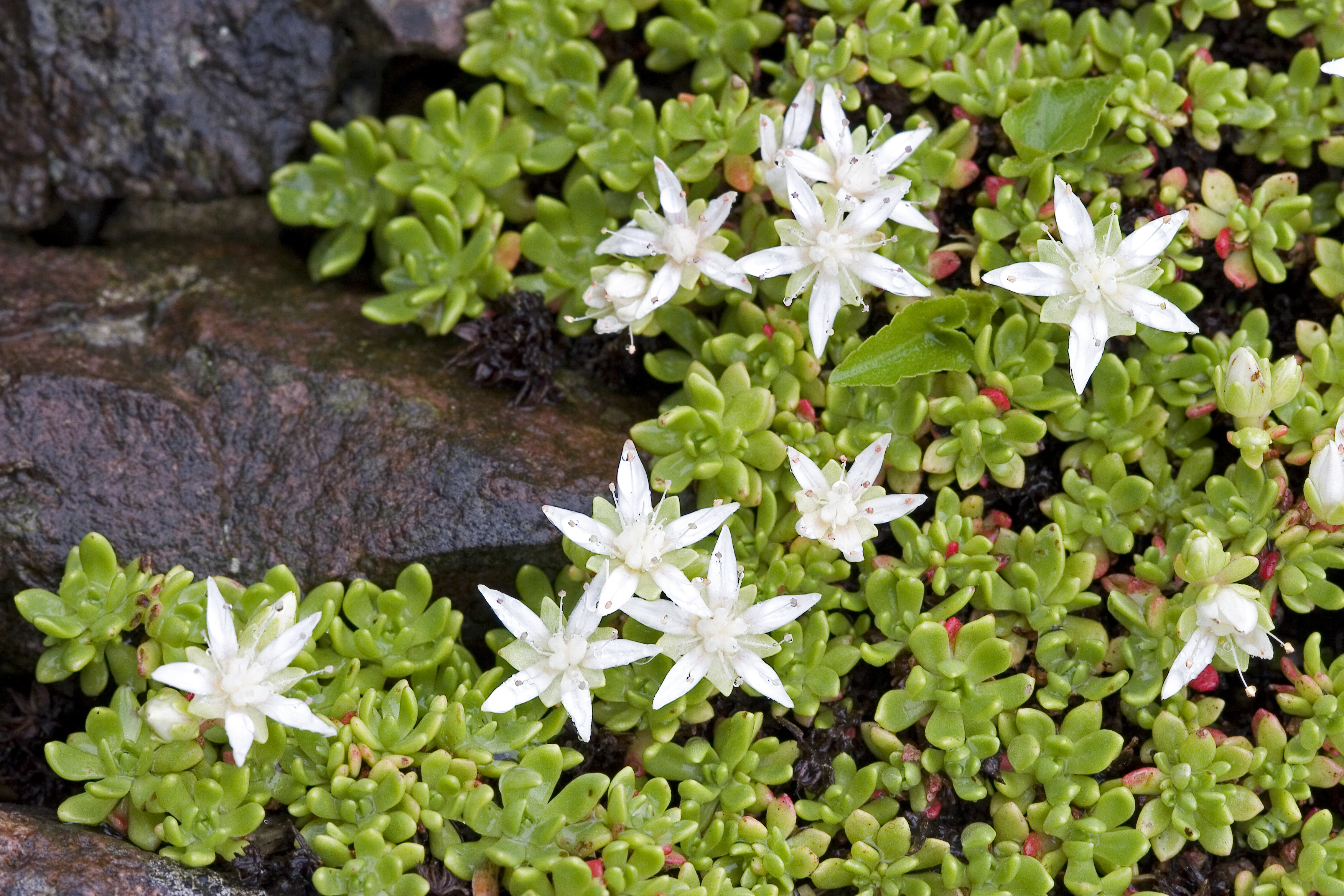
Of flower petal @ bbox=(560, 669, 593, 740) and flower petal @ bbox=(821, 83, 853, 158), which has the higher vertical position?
flower petal @ bbox=(821, 83, 853, 158)

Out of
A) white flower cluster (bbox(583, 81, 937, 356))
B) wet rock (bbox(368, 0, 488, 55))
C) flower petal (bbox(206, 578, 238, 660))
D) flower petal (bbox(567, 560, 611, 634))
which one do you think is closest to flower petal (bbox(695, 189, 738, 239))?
white flower cluster (bbox(583, 81, 937, 356))

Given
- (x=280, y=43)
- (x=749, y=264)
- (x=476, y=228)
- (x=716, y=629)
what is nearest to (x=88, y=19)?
(x=280, y=43)

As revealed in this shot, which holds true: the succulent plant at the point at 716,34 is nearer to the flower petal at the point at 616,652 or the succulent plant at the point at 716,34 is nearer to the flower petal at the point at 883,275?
the flower petal at the point at 883,275

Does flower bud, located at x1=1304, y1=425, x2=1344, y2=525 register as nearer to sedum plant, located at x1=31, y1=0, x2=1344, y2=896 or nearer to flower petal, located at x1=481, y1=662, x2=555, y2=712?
sedum plant, located at x1=31, y1=0, x2=1344, y2=896

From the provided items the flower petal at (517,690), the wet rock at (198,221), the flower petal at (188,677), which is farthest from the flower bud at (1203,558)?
the wet rock at (198,221)

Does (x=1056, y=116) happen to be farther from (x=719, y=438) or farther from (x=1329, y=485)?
(x=719, y=438)

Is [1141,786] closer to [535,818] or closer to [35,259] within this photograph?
[535,818]
